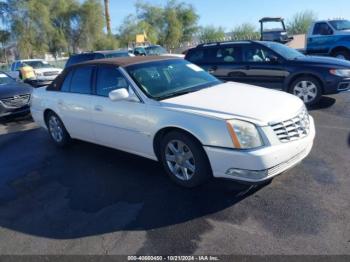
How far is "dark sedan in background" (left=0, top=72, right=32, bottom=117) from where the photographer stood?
8914mm

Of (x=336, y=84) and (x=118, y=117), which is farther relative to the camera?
(x=336, y=84)

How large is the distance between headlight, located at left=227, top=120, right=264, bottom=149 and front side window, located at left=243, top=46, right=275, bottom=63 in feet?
16.9

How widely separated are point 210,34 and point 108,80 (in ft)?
127

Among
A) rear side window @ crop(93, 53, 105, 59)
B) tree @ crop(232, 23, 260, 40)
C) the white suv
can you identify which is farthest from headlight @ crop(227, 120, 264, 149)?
tree @ crop(232, 23, 260, 40)

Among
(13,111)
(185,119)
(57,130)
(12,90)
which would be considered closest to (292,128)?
(185,119)

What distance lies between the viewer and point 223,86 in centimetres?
488

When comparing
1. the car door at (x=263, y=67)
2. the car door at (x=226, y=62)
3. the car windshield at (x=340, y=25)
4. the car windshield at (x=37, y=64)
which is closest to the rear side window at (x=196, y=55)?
the car door at (x=226, y=62)

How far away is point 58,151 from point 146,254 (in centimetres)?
372

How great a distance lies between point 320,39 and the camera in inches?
529

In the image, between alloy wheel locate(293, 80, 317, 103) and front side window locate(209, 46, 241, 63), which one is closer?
alloy wheel locate(293, 80, 317, 103)

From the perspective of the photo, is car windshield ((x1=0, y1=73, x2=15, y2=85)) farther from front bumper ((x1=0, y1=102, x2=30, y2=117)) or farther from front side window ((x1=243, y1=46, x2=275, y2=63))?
front side window ((x1=243, y1=46, x2=275, y2=63))

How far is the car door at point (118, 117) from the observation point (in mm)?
4402

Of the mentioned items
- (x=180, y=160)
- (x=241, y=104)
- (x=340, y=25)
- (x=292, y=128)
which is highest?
(x=340, y=25)

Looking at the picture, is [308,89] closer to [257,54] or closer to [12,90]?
[257,54]
